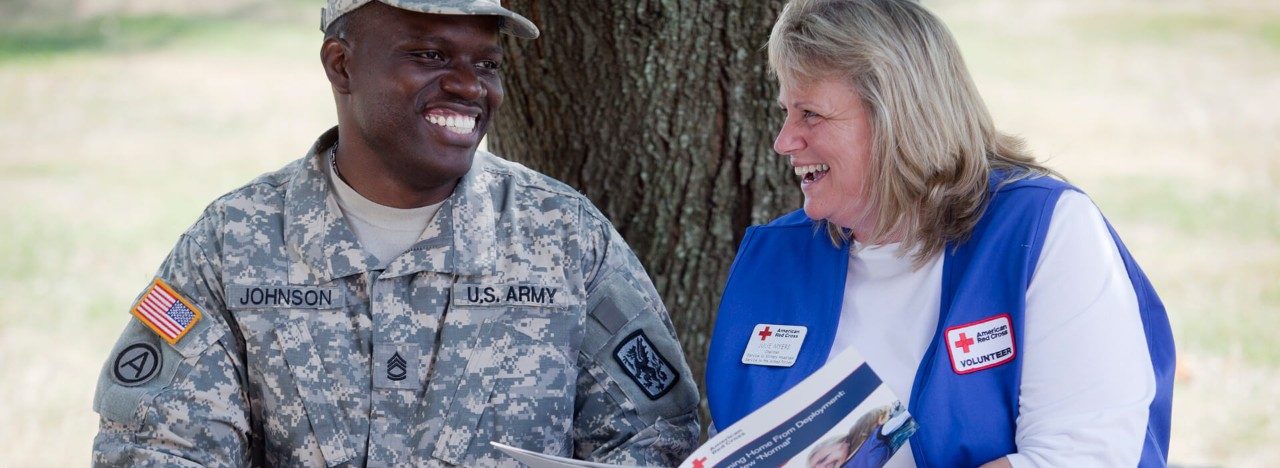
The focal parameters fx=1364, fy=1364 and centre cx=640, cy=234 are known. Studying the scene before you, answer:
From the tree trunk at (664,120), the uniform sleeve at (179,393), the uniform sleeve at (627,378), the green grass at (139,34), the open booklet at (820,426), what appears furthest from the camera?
the green grass at (139,34)

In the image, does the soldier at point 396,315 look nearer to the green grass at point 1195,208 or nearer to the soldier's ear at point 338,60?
the soldier's ear at point 338,60

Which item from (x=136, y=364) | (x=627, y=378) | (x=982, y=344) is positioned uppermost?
(x=982, y=344)

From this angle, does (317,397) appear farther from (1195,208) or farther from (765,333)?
(1195,208)

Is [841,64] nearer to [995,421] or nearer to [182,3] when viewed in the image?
[995,421]

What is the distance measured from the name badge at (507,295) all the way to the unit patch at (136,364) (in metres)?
0.61

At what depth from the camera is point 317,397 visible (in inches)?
109

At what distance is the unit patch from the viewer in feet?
8.90

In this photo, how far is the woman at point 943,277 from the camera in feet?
7.58

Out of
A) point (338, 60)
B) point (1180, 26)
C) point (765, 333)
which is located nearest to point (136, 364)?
point (338, 60)

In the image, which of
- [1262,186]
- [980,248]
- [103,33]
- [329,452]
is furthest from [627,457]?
[103,33]

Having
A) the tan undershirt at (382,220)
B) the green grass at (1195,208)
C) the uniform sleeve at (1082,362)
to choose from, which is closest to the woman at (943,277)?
the uniform sleeve at (1082,362)

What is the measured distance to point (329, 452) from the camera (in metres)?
2.75

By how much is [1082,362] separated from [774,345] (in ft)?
2.11

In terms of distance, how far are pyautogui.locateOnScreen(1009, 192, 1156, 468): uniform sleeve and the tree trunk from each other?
1.30 metres
